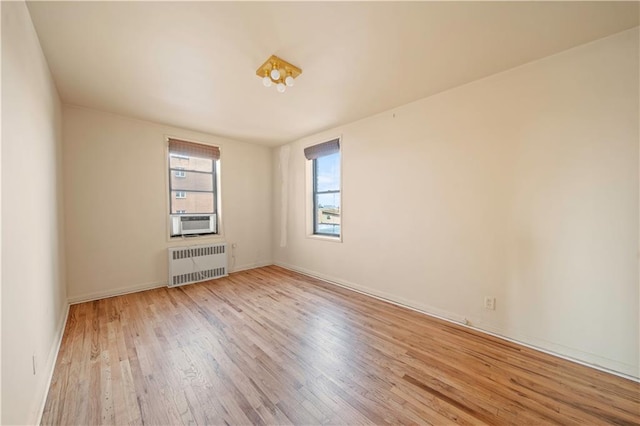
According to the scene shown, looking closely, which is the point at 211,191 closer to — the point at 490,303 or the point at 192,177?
the point at 192,177

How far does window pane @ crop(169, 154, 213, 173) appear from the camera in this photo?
3.87 metres

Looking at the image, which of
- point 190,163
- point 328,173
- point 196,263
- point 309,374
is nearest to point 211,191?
point 190,163

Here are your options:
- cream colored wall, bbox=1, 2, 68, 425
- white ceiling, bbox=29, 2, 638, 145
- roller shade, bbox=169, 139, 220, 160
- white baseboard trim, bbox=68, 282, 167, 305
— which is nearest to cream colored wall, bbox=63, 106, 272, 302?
white baseboard trim, bbox=68, 282, 167, 305

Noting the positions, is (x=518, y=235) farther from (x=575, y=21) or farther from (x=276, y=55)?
(x=276, y=55)

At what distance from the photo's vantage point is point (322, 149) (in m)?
3.95

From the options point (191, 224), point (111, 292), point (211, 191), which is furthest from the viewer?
point (211, 191)

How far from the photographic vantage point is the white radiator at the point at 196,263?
367 centimetres

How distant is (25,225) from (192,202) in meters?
2.72

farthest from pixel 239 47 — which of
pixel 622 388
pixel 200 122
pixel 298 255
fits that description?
pixel 622 388

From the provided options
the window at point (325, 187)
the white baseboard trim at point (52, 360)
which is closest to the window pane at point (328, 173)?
the window at point (325, 187)

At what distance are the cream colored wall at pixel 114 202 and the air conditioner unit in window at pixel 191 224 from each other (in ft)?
0.47

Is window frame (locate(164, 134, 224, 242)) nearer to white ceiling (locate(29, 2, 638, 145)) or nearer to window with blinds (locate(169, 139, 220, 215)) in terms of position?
window with blinds (locate(169, 139, 220, 215))

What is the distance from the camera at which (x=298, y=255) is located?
453cm

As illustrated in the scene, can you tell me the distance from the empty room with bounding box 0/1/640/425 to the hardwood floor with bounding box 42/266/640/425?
0.02m
